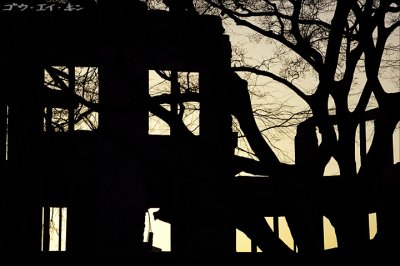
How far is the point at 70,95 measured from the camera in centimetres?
1021

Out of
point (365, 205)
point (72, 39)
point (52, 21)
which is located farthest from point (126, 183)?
point (365, 205)

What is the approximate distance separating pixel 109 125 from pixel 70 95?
27.3 ft

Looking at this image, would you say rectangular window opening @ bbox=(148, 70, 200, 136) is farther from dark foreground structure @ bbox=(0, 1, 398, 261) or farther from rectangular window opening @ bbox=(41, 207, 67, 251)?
rectangular window opening @ bbox=(41, 207, 67, 251)

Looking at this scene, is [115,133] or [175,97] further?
[115,133]

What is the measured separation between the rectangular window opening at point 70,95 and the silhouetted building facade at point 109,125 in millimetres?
37

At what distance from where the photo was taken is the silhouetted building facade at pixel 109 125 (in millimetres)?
9812

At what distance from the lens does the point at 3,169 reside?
55.3ft

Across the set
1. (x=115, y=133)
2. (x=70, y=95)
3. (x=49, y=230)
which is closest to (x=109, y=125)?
(x=115, y=133)

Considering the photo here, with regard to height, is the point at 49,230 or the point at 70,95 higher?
the point at 70,95

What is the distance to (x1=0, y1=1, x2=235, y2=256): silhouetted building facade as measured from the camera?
9.81 metres

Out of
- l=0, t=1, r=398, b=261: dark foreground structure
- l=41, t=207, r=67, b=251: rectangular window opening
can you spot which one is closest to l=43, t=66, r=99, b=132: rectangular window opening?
l=0, t=1, r=398, b=261: dark foreground structure

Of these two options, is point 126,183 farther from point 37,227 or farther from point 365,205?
point 365,205

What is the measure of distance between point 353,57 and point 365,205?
2.03m

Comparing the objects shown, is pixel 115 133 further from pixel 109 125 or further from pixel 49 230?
pixel 49 230
